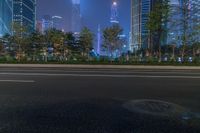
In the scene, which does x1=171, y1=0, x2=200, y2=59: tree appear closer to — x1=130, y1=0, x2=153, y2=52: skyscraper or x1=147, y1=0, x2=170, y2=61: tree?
x1=147, y1=0, x2=170, y2=61: tree

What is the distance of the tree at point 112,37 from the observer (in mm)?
49125

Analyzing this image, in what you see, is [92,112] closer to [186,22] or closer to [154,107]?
[154,107]

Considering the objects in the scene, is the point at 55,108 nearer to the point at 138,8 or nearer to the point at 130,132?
the point at 130,132

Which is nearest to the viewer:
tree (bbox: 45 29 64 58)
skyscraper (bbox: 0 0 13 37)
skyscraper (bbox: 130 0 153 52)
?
tree (bbox: 45 29 64 58)

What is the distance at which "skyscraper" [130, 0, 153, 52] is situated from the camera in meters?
67.8

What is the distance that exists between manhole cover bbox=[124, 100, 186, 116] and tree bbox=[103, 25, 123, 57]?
138 feet

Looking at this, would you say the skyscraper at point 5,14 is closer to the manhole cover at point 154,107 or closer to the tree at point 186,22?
Result: the tree at point 186,22

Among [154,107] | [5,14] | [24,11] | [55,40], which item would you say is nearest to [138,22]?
[55,40]

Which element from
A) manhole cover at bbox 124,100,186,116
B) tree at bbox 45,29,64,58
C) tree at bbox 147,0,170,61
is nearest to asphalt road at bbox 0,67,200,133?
manhole cover at bbox 124,100,186,116

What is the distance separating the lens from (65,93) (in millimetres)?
8758

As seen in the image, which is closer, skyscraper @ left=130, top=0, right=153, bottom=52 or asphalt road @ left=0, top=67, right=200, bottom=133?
asphalt road @ left=0, top=67, right=200, bottom=133

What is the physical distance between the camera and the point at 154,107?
265 inches

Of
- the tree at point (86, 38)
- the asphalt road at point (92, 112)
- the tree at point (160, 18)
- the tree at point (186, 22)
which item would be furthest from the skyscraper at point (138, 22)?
the asphalt road at point (92, 112)

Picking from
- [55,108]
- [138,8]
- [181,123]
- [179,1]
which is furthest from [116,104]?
[138,8]
